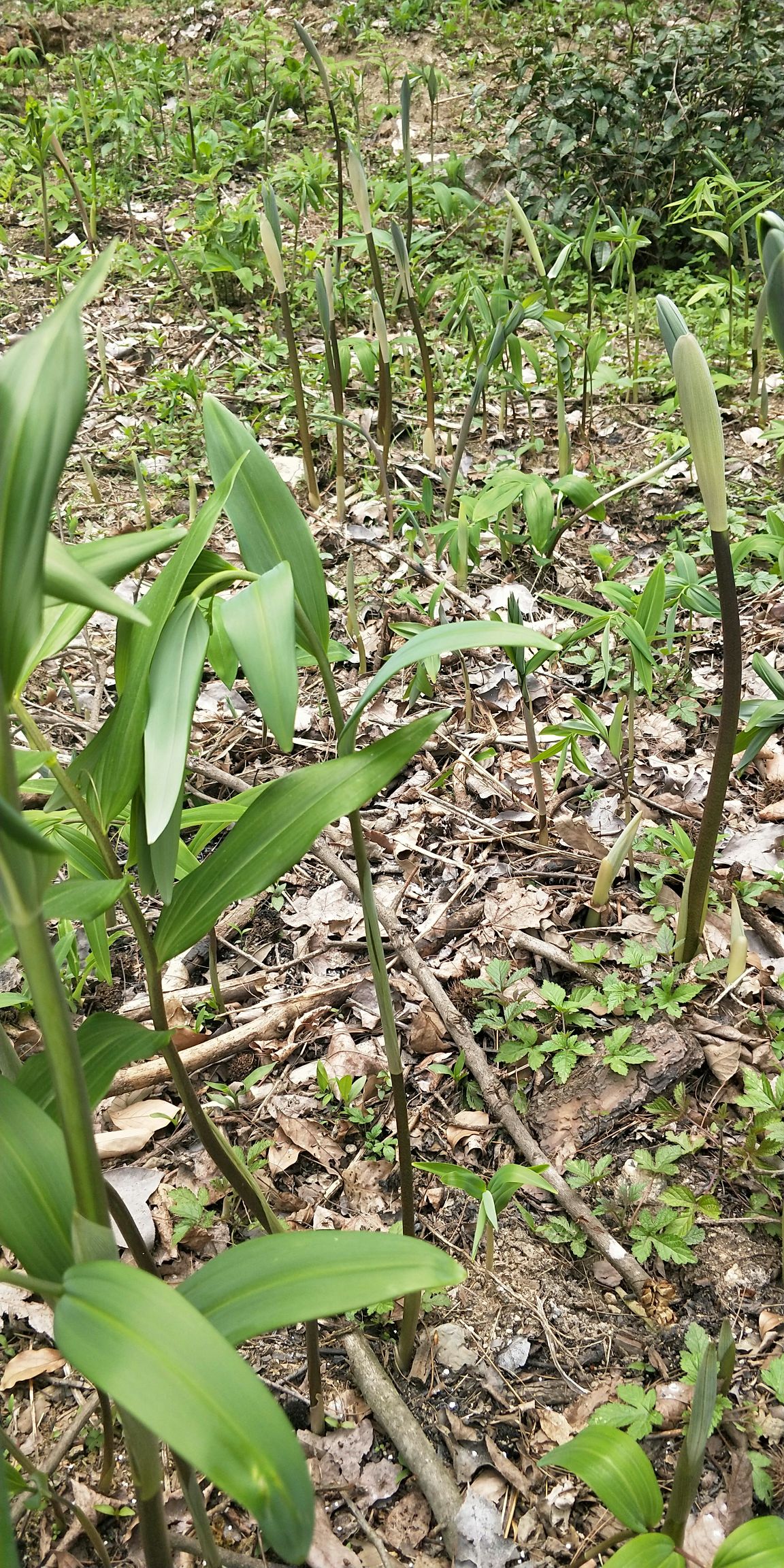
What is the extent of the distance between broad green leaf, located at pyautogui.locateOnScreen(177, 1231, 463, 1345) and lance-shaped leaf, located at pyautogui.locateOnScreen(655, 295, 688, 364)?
1.07 meters

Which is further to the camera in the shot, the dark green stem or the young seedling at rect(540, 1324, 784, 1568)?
the dark green stem

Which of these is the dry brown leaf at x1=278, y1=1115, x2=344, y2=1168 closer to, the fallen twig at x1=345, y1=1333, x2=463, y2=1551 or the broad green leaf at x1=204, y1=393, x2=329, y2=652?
the fallen twig at x1=345, y1=1333, x2=463, y2=1551

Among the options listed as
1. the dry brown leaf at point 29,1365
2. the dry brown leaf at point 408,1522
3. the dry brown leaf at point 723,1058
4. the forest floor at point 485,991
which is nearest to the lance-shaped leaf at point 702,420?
the forest floor at point 485,991

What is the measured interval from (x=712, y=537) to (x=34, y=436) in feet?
3.24

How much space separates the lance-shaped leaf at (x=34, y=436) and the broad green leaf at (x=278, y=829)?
358mm

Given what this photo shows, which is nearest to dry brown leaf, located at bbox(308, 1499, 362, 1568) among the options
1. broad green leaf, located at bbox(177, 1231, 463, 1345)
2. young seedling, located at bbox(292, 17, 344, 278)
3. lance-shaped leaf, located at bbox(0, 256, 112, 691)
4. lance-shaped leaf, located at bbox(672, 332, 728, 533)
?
broad green leaf, located at bbox(177, 1231, 463, 1345)

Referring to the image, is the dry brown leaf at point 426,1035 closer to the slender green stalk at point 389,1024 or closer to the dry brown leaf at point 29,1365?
the slender green stalk at point 389,1024

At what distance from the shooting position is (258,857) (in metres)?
0.97

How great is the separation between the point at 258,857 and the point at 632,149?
12.5 ft

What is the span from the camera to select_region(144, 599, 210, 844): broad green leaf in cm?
86

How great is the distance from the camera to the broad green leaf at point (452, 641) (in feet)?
2.81

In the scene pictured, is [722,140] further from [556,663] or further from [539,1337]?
[539,1337]

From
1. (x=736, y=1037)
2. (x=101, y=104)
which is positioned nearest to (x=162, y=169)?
(x=101, y=104)

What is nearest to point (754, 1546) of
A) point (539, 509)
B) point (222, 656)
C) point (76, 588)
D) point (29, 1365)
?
point (29, 1365)
